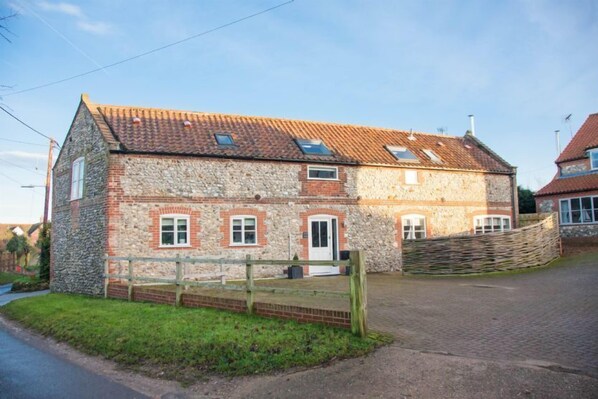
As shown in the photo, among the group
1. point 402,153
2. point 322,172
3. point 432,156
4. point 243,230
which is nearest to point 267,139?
point 322,172

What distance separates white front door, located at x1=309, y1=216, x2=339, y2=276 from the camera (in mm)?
19484

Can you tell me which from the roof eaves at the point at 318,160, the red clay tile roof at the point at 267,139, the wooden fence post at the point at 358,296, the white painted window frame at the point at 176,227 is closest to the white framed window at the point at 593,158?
the red clay tile roof at the point at 267,139

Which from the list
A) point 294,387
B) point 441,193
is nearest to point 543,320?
point 294,387

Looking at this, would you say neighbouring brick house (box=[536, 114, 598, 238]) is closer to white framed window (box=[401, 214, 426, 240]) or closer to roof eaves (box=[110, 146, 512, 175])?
roof eaves (box=[110, 146, 512, 175])

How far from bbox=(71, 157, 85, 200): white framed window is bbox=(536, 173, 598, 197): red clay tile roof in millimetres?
26532

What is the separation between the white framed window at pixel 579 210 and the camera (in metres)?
26.7

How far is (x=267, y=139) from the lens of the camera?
20.4 metres

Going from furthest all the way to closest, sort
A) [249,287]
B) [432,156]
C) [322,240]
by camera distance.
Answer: [432,156], [322,240], [249,287]

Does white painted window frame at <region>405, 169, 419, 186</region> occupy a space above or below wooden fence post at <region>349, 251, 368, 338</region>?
above

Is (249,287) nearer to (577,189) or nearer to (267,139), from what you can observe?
(267,139)

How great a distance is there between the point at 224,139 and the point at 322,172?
4.40 metres

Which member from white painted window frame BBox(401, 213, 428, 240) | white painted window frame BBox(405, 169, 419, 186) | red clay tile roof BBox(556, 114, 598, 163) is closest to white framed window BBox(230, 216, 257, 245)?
white painted window frame BBox(401, 213, 428, 240)

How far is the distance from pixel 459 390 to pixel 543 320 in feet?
13.8

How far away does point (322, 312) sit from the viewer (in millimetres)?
7945
